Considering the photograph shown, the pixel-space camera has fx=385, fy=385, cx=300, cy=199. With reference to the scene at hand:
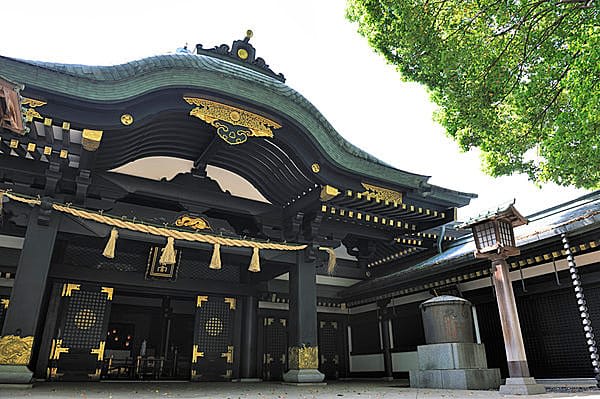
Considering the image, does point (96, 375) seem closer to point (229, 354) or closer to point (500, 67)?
point (229, 354)

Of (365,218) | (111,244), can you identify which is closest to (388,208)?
(365,218)

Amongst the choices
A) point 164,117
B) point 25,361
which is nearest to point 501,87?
point 164,117

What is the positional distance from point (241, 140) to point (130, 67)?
2241 mm

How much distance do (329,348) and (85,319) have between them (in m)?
6.69

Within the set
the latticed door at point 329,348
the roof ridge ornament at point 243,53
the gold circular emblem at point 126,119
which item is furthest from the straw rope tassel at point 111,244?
the latticed door at point 329,348

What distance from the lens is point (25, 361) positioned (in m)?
5.63

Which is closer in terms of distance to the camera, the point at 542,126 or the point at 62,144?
the point at 62,144

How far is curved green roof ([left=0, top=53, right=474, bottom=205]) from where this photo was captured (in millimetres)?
5918

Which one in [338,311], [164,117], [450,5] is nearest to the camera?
[164,117]

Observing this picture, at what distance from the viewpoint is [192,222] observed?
7.89m

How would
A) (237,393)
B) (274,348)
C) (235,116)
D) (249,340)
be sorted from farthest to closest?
(274,348), (249,340), (235,116), (237,393)

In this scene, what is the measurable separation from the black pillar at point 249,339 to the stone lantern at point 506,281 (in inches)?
232

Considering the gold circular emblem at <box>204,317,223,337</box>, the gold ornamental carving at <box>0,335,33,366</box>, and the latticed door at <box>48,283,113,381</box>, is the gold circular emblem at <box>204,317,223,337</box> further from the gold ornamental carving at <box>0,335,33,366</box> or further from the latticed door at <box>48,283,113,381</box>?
the gold ornamental carving at <box>0,335,33,366</box>

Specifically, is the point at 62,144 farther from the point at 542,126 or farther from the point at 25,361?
the point at 542,126
